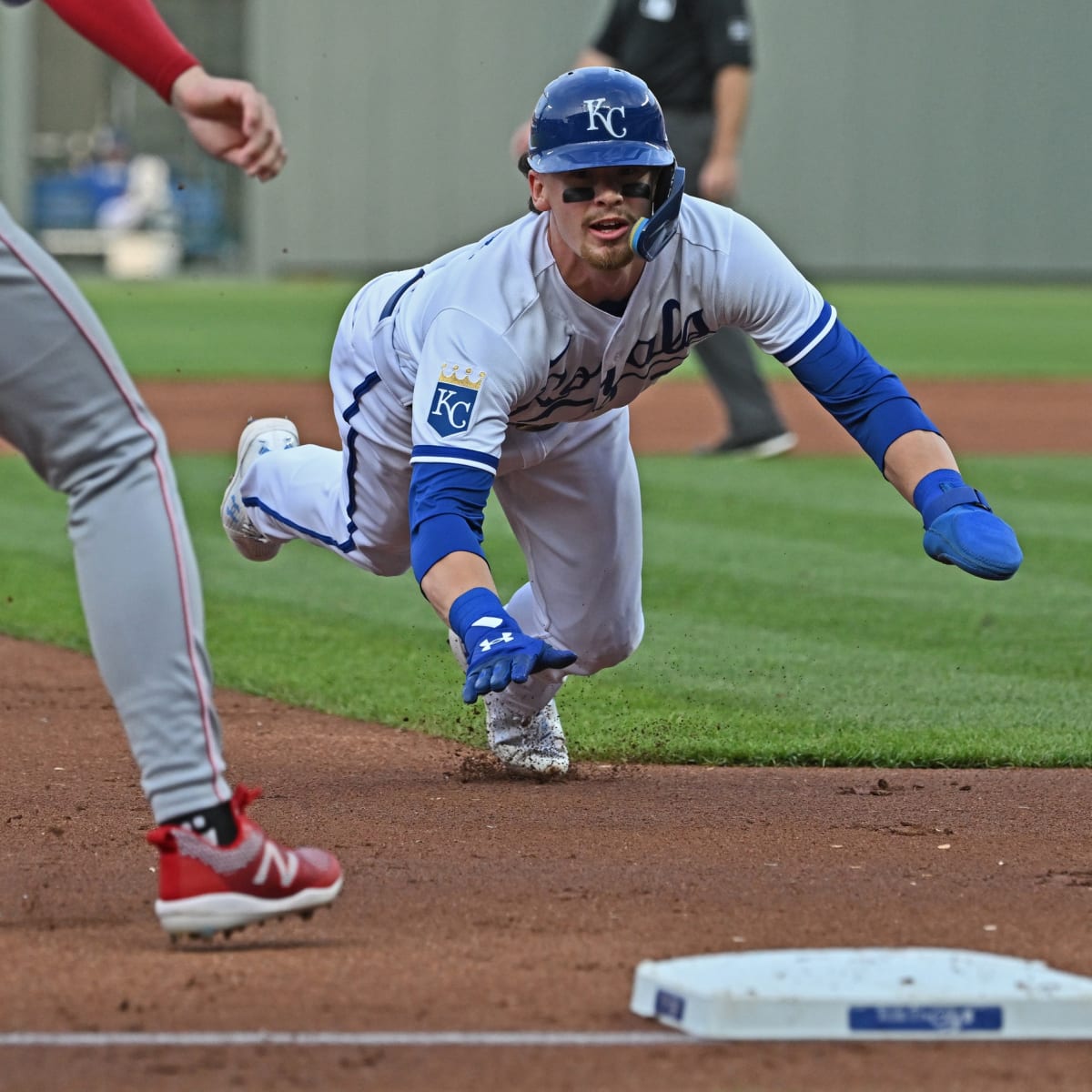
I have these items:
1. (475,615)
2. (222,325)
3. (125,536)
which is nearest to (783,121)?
(222,325)

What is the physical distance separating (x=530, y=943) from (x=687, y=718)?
2.28 metres

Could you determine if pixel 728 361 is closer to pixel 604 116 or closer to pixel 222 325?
pixel 604 116

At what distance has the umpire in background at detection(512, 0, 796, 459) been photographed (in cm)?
1030

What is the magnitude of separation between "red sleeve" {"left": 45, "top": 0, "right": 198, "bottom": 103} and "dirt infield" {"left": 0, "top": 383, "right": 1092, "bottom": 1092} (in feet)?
4.43

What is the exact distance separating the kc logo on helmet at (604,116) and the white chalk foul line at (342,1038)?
1.99 metres

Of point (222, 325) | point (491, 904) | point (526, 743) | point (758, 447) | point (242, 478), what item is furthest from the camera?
point (222, 325)

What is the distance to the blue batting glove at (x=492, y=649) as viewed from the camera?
350cm

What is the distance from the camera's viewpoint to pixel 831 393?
4.27 m

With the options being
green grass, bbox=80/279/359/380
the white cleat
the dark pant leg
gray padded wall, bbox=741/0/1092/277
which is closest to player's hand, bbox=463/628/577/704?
the white cleat

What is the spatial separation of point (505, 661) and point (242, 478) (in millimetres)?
1997

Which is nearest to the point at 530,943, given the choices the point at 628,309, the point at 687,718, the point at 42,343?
the point at 42,343

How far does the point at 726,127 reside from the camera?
406 inches

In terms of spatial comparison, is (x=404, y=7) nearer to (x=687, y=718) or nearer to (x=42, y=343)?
(x=687, y=718)

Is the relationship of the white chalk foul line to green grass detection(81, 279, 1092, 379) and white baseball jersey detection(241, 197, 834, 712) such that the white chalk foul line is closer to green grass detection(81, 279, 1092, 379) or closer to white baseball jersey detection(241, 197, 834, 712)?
white baseball jersey detection(241, 197, 834, 712)
